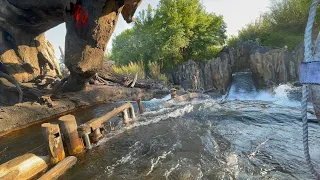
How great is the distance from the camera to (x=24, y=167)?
446cm

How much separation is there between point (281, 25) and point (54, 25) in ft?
57.0

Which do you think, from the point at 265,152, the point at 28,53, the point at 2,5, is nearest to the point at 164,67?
the point at 28,53

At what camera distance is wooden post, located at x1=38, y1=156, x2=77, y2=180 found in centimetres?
430

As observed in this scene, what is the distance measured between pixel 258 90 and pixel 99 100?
8.95 meters

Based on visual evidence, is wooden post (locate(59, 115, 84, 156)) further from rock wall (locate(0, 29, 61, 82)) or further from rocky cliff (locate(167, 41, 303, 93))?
rocky cliff (locate(167, 41, 303, 93))

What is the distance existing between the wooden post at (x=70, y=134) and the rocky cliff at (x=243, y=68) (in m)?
9.74

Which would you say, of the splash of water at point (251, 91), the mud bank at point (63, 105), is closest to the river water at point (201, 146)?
the mud bank at point (63, 105)

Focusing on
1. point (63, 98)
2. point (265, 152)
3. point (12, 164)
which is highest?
point (63, 98)

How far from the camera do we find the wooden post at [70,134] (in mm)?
5352

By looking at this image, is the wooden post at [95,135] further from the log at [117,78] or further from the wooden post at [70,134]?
the log at [117,78]

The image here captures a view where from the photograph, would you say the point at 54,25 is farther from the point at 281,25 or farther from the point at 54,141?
the point at 281,25

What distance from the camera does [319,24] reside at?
1800 centimetres

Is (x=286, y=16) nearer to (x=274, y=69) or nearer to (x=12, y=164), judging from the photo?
(x=274, y=69)

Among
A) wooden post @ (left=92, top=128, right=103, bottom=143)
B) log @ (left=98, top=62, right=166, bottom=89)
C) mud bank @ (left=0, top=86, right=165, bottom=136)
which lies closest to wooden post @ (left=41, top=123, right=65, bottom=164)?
wooden post @ (left=92, top=128, right=103, bottom=143)
